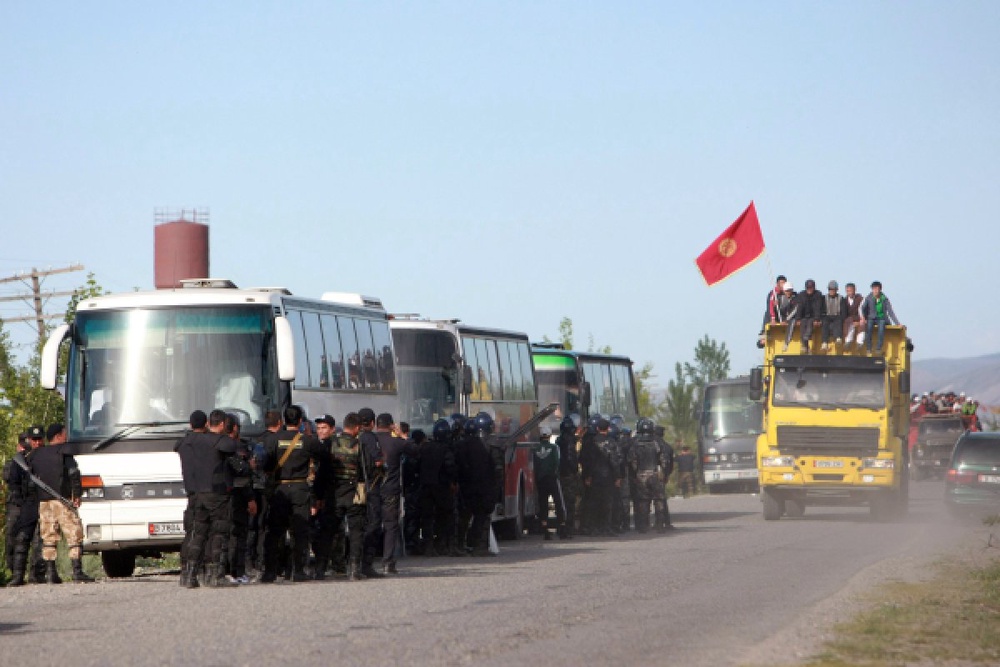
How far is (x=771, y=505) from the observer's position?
31500 millimetres

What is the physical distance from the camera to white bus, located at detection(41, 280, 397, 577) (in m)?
18.7

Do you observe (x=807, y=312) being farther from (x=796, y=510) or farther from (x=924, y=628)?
(x=924, y=628)

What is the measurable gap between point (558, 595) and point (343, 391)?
738 centimetres

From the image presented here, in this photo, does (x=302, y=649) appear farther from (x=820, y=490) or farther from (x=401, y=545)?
(x=820, y=490)

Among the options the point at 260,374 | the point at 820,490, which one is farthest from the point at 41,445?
the point at 820,490

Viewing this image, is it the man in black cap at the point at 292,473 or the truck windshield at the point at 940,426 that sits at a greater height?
the truck windshield at the point at 940,426

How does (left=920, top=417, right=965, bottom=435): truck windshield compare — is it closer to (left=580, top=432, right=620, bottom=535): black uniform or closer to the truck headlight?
the truck headlight

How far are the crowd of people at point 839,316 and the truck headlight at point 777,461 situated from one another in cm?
194

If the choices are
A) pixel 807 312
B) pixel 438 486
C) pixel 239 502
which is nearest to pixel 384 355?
pixel 438 486

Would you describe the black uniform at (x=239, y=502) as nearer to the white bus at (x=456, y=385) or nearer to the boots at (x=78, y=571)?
the boots at (x=78, y=571)

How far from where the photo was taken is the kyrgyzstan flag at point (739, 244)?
3547 centimetres

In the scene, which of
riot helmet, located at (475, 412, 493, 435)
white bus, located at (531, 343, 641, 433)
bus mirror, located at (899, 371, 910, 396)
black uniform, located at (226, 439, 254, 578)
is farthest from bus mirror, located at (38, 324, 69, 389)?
bus mirror, located at (899, 371, 910, 396)

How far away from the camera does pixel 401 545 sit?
72.1 feet

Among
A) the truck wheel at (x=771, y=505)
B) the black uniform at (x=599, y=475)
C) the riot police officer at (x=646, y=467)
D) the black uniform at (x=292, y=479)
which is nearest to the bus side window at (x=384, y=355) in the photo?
the black uniform at (x=599, y=475)
